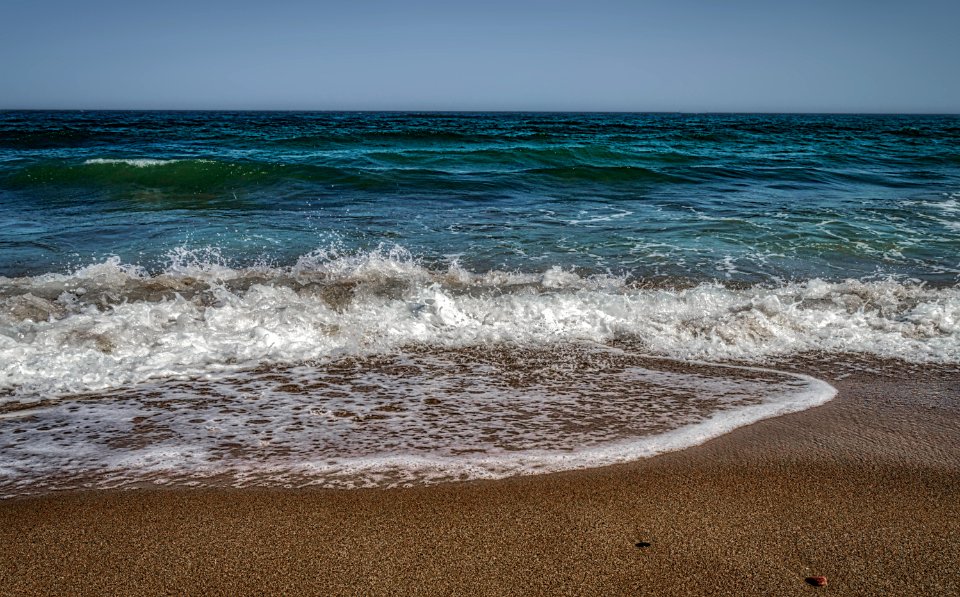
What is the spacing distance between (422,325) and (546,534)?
256 cm

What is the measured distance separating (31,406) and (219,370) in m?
0.94

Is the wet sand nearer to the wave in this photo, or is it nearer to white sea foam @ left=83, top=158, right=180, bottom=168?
the wave

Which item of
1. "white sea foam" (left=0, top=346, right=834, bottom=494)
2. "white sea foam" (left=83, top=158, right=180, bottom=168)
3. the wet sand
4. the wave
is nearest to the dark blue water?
"white sea foam" (left=83, top=158, right=180, bottom=168)

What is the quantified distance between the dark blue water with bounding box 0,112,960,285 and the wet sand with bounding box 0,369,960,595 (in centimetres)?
400

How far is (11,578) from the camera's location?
210 cm

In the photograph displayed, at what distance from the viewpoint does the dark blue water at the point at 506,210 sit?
23.7ft

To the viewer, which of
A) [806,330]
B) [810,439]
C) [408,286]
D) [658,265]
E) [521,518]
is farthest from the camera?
[658,265]

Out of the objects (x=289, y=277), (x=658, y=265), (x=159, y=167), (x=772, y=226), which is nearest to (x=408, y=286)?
(x=289, y=277)

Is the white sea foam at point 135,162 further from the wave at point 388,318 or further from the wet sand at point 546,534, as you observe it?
the wet sand at point 546,534

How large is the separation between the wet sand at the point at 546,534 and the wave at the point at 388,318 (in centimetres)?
150

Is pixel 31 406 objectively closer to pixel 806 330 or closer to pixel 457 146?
pixel 806 330

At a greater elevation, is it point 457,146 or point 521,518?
point 457,146

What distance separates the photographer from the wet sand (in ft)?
6.81

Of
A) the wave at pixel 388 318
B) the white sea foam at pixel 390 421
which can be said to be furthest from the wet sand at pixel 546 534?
the wave at pixel 388 318
